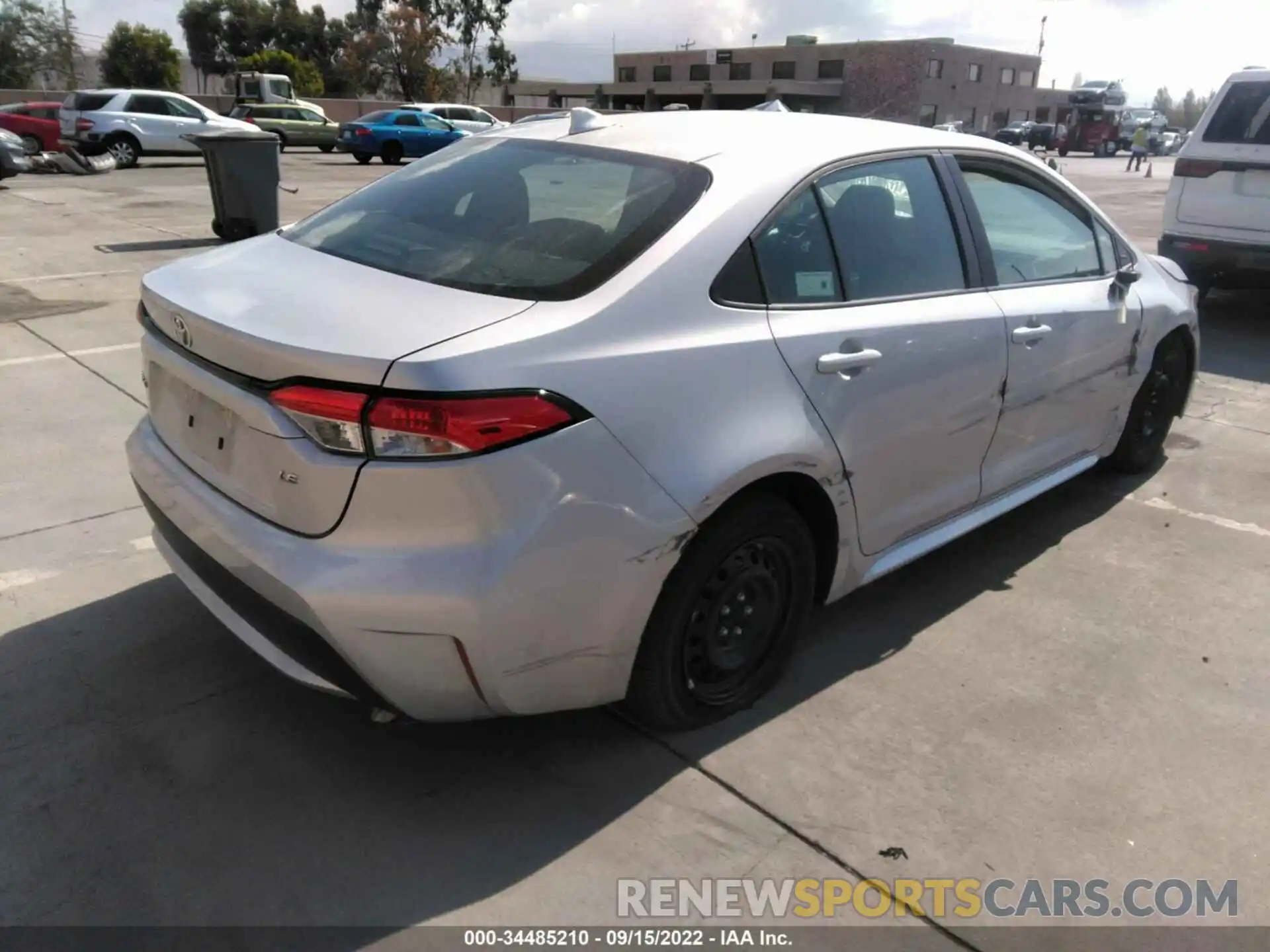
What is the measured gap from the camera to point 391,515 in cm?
227

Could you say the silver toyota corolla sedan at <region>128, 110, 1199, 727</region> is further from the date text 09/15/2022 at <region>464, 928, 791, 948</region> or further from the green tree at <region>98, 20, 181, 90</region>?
the green tree at <region>98, 20, 181, 90</region>

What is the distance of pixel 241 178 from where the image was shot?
10078mm

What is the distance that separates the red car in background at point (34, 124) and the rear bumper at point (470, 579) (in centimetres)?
2437

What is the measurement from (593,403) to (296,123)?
106 feet

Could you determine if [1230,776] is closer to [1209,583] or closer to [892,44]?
[1209,583]

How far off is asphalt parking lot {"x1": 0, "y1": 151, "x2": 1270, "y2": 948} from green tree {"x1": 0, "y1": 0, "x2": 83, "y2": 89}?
199ft

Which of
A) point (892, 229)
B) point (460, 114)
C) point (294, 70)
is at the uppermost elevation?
point (294, 70)

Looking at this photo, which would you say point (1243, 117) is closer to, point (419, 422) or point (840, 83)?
point (419, 422)

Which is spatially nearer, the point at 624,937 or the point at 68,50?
the point at 624,937

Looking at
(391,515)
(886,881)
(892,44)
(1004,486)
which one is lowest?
(886,881)

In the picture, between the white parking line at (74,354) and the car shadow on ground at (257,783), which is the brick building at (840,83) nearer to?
the white parking line at (74,354)

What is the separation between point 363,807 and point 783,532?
1.37m

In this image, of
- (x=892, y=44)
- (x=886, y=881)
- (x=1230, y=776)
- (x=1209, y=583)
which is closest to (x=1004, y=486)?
(x=1209, y=583)

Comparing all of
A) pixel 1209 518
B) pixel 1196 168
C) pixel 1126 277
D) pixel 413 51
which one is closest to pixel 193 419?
pixel 1126 277
